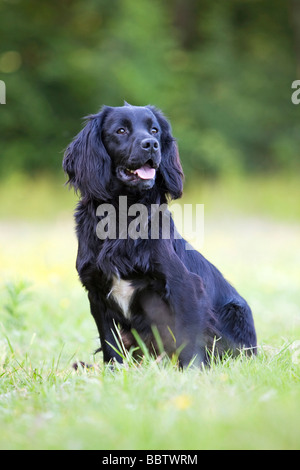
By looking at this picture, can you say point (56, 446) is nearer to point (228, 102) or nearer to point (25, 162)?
point (25, 162)

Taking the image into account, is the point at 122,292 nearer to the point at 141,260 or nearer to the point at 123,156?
the point at 141,260

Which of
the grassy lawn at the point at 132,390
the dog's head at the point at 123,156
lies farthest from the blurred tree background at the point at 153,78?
the dog's head at the point at 123,156

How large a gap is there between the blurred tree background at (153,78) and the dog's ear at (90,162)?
11.6m

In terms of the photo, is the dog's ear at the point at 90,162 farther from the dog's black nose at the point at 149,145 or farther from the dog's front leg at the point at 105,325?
the dog's front leg at the point at 105,325

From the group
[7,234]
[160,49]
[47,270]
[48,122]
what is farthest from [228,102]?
[47,270]

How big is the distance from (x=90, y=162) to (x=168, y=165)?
489 millimetres

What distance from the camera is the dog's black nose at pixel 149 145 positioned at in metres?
3.22

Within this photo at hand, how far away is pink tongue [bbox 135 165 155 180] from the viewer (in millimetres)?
3270

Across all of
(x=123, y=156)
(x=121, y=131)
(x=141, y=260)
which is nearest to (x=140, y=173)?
(x=123, y=156)

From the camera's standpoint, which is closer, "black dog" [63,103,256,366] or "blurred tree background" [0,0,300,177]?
"black dog" [63,103,256,366]

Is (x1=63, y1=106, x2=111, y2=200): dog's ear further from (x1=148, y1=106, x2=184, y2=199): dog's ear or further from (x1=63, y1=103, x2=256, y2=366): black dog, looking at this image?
(x1=148, y1=106, x2=184, y2=199): dog's ear

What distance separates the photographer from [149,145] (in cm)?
323

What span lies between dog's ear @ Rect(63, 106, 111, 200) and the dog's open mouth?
0.34ft

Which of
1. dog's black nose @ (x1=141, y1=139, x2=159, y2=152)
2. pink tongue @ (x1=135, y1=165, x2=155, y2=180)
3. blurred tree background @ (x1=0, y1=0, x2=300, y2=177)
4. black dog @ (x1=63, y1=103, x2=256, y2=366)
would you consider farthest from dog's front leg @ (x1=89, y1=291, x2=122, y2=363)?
blurred tree background @ (x1=0, y1=0, x2=300, y2=177)
